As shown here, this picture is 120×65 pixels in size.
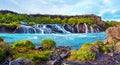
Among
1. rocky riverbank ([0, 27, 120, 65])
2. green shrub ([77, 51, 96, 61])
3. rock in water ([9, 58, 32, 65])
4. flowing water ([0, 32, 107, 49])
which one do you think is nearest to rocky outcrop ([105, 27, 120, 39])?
flowing water ([0, 32, 107, 49])

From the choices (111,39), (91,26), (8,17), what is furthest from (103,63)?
(8,17)

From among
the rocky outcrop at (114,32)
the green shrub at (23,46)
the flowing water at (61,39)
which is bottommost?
the flowing water at (61,39)

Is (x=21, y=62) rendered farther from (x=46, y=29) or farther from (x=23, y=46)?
(x=46, y=29)

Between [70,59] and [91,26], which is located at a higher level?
[70,59]

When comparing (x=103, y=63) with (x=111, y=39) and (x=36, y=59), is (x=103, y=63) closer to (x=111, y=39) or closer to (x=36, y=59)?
(x=36, y=59)

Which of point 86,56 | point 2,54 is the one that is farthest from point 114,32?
point 2,54

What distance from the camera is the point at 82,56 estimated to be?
18516mm

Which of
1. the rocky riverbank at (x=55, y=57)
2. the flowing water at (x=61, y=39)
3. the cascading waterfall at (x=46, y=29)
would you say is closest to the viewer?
the rocky riverbank at (x=55, y=57)

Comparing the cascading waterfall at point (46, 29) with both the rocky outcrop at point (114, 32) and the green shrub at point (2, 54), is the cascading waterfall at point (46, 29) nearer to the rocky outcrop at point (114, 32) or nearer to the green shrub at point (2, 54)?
the rocky outcrop at point (114, 32)

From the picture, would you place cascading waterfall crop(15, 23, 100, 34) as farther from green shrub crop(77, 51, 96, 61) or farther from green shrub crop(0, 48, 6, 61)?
green shrub crop(0, 48, 6, 61)

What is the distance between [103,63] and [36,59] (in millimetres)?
3651

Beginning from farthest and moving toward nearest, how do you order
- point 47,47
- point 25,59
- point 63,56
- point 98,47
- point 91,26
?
point 91,26, point 47,47, point 98,47, point 63,56, point 25,59

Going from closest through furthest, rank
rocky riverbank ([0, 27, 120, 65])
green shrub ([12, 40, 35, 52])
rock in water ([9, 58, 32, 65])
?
rock in water ([9, 58, 32, 65]), rocky riverbank ([0, 27, 120, 65]), green shrub ([12, 40, 35, 52])

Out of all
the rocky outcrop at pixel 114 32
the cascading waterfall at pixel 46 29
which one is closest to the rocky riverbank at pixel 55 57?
the rocky outcrop at pixel 114 32
